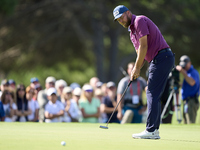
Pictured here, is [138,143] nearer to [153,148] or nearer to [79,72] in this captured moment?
[153,148]

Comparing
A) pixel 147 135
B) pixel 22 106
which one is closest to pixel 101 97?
pixel 22 106

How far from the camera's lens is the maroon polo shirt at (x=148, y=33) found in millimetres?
6648

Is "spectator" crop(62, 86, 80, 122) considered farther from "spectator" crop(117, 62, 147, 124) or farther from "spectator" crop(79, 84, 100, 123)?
"spectator" crop(117, 62, 147, 124)

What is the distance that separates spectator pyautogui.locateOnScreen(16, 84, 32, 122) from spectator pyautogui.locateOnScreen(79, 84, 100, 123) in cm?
137

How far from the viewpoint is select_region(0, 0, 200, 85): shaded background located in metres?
23.7

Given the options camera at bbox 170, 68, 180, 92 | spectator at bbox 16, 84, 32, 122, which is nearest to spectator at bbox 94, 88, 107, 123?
spectator at bbox 16, 84, 32, 122

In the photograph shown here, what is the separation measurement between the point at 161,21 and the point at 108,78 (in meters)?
4.04

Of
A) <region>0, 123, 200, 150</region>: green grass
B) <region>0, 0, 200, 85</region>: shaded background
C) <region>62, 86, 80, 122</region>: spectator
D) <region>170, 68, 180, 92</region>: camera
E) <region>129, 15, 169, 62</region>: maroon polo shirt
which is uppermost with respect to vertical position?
<region>0, 0, 200, 85</region>: shaded background

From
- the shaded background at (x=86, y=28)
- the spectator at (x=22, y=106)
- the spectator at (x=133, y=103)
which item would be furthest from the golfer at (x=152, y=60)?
the shaded background at (x=86, y=28)

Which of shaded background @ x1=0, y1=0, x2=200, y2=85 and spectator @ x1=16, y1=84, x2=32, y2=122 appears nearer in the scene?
spectator @ x1=16, y1=84, x2=32, y2=122

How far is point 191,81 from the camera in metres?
11.7

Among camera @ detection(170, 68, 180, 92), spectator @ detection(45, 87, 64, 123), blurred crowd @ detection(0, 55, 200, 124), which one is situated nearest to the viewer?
spectator @ detection(45, 87, 64, 123)

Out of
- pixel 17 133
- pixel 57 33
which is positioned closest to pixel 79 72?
pixel 57 33

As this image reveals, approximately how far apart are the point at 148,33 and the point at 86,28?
20.2 metres
